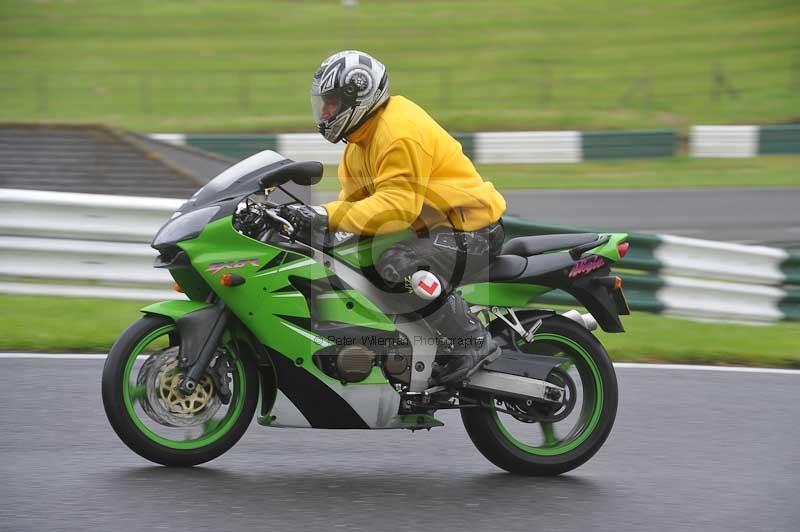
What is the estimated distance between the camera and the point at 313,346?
502 centimetres

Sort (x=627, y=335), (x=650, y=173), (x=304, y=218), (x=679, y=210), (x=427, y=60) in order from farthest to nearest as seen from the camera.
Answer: (x=427, y=60), (x=650, y=173), (x=679, y=210), (x=627, y=335), (x=304, y=218)

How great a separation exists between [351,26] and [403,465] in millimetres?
23155

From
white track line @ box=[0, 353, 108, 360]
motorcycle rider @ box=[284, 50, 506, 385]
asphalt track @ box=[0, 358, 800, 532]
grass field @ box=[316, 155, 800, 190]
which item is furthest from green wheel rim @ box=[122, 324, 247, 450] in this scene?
grass field @ box=[316, 155, 800, 190]

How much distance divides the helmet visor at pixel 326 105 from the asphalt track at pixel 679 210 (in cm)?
855

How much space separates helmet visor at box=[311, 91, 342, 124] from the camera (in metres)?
4.90

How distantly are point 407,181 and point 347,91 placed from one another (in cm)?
44

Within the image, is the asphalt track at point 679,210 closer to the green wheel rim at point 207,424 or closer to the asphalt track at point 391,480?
the asphalt track at point 391,480

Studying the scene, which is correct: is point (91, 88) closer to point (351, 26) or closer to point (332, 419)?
point (351, 26)

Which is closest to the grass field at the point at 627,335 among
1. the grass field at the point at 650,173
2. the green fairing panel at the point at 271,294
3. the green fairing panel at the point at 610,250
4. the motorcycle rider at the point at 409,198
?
the green fairing panel at the point at 610,250

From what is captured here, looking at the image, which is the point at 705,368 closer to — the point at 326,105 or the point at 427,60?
the point at 326,105

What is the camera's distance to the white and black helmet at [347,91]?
4.87m

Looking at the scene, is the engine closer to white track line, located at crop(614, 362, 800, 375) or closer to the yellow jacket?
the yellow jacket

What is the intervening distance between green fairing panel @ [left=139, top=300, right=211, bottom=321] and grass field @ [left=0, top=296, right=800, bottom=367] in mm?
2587

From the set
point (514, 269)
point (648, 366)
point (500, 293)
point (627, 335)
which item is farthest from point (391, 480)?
→ point (627, 335)
